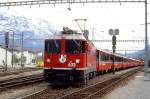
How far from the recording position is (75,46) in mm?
27484

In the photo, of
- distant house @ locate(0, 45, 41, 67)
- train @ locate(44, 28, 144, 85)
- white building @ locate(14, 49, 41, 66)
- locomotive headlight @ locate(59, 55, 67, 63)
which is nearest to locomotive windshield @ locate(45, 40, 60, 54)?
train @ locate(44, 28, 144, 85)

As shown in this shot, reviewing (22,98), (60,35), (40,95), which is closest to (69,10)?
(60,35)

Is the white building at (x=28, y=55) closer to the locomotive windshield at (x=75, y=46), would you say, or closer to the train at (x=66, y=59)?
the train at (x=66, y=59)

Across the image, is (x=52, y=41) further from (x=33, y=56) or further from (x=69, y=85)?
(x=33, y=56)

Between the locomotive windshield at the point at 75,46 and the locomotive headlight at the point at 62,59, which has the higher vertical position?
the locomotive windshield at the point at 75,46

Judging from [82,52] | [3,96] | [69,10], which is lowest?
[3,96]

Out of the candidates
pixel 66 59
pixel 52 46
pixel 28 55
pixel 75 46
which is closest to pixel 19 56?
pixel 28 55

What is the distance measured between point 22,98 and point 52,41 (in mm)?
8495

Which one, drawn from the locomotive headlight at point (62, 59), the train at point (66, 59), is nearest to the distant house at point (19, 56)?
the train at point (66, 59)

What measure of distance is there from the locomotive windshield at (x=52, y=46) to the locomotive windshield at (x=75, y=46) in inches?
21.4

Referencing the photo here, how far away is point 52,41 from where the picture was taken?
91.2 feet

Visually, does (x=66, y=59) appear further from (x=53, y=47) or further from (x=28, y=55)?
(x=28, y=55)

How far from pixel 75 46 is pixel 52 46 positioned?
4.51 ft

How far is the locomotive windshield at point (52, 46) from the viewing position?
2756 centimetres
